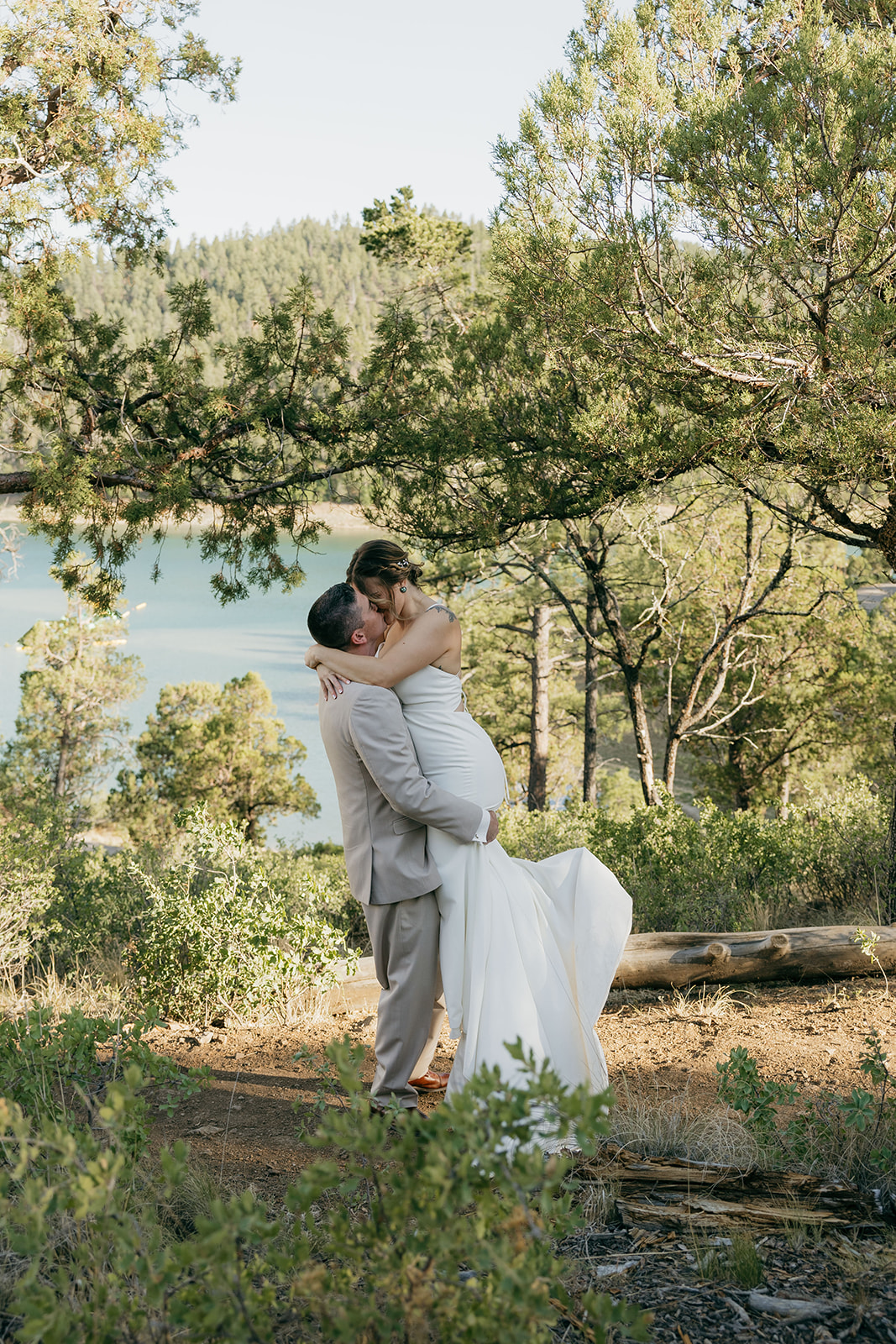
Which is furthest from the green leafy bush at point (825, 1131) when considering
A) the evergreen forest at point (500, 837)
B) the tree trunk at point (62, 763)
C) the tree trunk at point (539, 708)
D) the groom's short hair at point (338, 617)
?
the tree trunk at point (62, 763)

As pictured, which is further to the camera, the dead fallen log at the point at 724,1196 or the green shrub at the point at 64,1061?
the green shrub at the point at 64,1061

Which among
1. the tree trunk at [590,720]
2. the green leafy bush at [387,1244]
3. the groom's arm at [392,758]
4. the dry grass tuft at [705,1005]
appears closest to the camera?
the green leafy bush at [387,1244]

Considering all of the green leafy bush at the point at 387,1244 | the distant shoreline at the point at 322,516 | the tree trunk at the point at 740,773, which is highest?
the distant shoreline at the point at 322,516

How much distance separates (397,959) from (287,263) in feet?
396

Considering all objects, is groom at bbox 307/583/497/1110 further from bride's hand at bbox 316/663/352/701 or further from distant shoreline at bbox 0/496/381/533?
distant shoreline at bbox 0/496/381/533

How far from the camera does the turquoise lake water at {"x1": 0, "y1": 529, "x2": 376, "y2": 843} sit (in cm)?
3509

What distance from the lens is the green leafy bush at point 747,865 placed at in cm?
625

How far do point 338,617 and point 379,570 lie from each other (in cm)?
22

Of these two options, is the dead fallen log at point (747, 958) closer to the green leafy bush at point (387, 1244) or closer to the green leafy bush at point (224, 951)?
the green leafy bush at point (224, 951)

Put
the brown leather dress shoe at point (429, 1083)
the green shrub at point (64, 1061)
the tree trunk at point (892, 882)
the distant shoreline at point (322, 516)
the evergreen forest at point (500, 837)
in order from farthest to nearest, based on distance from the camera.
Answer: the distant shoreline at point (322, 516) < the tree trunk at point (892, 882) < the brown leather dress shoe at point (429, 1083) < the green shrub at point (64, 1061) < the evergreen forest at point (500, 837)

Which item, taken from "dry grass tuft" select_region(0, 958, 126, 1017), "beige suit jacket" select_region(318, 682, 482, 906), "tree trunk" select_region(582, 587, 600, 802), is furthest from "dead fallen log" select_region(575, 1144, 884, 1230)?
"tree trunk" select_region(582, 587, 600, 802)

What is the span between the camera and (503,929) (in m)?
3.25

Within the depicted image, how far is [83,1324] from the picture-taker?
1.58 m

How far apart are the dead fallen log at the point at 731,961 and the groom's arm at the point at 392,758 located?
2.08 metres
